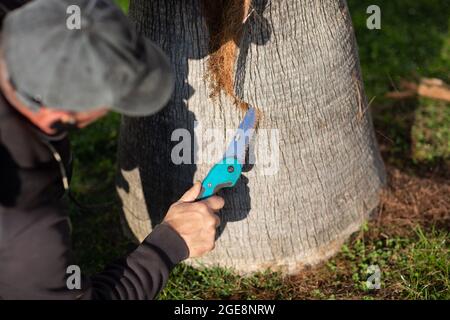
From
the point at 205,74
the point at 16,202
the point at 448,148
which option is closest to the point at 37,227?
the point at 16,202

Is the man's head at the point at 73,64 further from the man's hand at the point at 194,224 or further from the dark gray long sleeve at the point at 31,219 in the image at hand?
the man's hand at the point at 194,224

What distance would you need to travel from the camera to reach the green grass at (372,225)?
11.8 feet

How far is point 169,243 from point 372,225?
1655 millimetres

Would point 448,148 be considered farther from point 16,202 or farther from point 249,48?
point 16,202

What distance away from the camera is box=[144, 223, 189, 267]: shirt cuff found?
262cm

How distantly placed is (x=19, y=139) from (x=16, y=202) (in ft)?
0.72

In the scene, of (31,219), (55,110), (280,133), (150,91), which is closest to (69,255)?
(31,219)

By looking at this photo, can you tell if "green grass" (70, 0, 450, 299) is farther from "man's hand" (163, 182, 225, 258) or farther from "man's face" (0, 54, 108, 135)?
"man's face" (0, 54, 108, 135)

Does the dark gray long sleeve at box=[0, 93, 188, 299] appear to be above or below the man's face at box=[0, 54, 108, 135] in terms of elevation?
Answer: below

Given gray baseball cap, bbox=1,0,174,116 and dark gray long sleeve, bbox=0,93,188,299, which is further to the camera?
dark gray long sleeve, bbox=0,93,188,299

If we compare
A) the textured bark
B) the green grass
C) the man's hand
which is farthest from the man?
the green grass

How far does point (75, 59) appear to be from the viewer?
2014 mm

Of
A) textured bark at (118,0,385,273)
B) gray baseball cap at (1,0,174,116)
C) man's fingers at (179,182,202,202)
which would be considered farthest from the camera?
textured bark at (118,0,385,273)

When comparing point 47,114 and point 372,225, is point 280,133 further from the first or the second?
point 47,114
